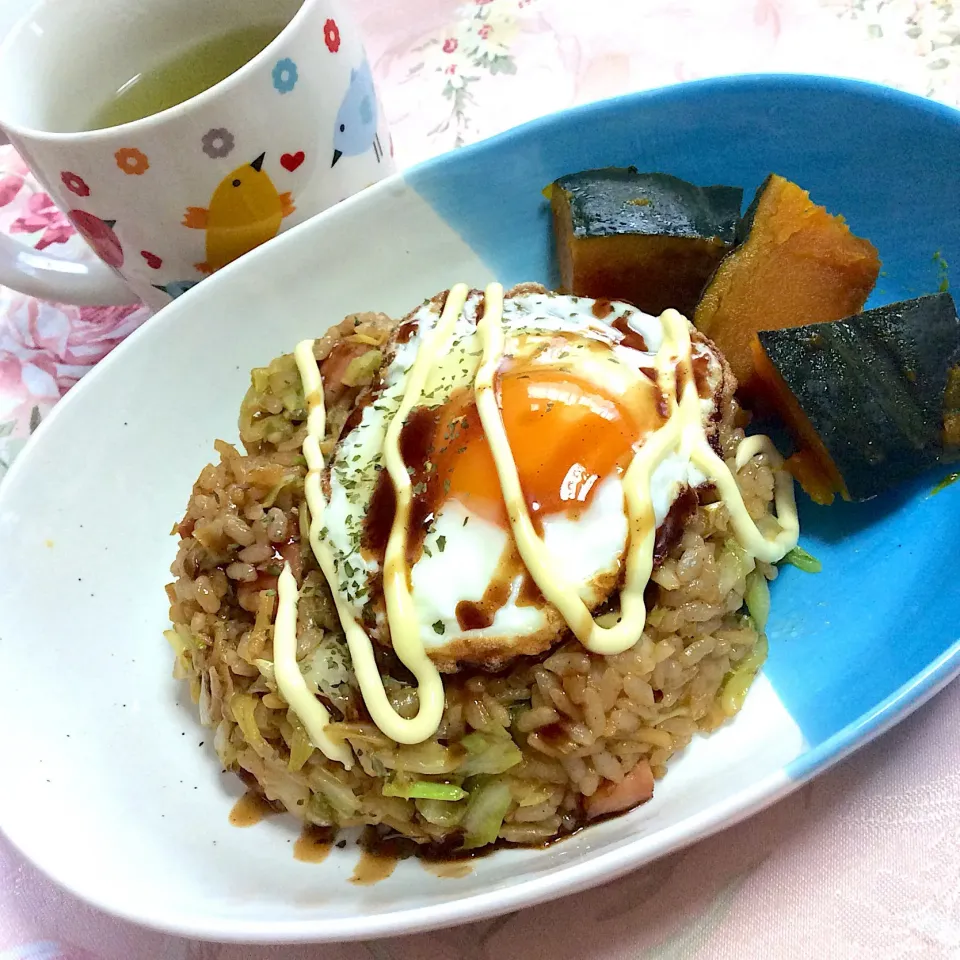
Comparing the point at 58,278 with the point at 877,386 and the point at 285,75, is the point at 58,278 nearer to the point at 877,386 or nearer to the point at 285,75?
the point at 285,75

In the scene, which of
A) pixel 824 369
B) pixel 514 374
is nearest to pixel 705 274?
pixel 824 369

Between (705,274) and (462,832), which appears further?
(705,274)

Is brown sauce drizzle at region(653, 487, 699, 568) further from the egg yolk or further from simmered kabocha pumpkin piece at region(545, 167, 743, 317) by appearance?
simmered kabocha pumpkin piece at region(545, 167, 743, 317)

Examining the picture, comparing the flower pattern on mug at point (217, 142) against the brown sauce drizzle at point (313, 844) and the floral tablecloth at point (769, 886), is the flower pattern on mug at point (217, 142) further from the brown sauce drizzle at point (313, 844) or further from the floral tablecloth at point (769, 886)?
the brown sauce drizzle at point (313, 844)

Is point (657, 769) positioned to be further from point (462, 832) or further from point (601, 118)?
point (601, 118)

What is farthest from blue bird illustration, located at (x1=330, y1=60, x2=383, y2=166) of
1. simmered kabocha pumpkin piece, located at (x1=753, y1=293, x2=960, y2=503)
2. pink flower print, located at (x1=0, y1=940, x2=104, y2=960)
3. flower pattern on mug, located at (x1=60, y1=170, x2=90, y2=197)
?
pink flower print, located at (x1=0, y1=940, x2=104, y2=960)

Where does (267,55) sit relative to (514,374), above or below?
above
